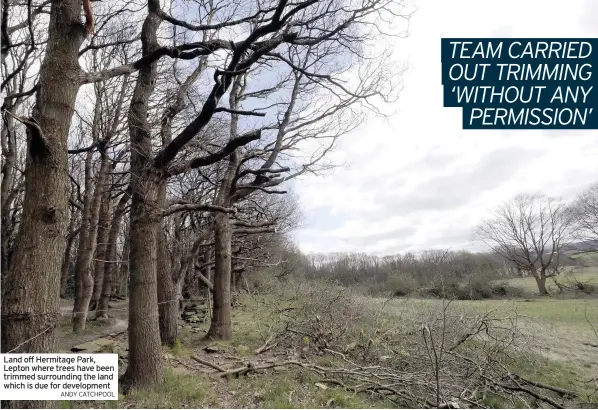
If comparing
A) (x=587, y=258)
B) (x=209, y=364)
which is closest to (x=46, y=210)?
(x=209, y=364)

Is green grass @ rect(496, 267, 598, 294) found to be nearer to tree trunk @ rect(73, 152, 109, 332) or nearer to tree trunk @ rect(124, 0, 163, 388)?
tree trunk @ rect(73, 152, 109, 332)

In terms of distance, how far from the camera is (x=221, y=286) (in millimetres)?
10406

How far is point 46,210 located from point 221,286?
672 cm

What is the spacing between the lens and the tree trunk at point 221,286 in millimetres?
10219

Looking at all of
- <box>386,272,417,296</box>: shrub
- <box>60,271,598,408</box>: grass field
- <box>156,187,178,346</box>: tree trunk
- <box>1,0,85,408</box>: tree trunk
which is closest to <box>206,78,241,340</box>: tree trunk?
<box>60,271,598,408</box>: grass field

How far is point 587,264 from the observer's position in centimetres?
3334

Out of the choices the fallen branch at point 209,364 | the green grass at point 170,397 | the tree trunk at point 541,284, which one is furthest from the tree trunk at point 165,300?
the tree trunk at point 541,284

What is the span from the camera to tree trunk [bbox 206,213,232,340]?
10.2 meters

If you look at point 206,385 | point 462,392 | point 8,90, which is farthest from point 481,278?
point 8,90

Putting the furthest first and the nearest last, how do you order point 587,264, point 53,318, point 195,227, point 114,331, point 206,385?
point 587,264, point 195,227, point 114,331, point 206,385, point 53,318

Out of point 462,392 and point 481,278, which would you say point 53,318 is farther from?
point 481,278

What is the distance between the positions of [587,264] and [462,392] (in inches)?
1362

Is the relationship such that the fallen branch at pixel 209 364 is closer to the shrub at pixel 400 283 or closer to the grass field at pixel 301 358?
the grass field at pixel 301 358
